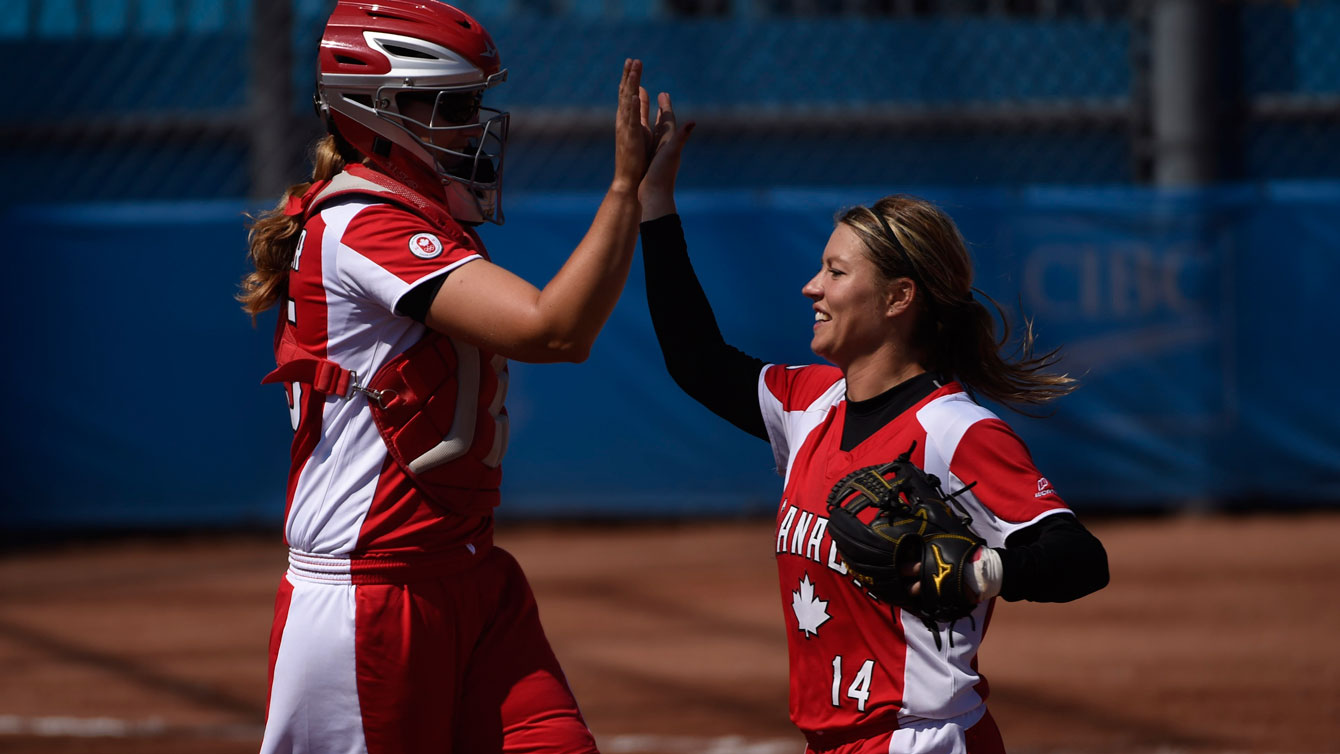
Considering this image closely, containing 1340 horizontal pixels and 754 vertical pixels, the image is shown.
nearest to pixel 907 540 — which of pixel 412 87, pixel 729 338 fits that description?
pixel 412 87

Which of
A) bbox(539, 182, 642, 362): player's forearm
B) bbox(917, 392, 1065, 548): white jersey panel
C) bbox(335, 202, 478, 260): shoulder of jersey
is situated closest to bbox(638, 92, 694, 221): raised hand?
bbox(539, 182, 642, 362): player's forearm

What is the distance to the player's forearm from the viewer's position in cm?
251

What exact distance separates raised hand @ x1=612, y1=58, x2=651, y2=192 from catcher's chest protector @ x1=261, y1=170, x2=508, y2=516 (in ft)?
1.29

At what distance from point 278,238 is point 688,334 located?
0.88 m

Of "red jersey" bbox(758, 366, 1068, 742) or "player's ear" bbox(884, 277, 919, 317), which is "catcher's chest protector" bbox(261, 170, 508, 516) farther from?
"player's ear" bbox(884, 277, 919, 317)

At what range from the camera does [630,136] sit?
2676mm

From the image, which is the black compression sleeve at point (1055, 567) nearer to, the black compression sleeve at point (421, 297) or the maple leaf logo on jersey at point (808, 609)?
the maple leaf logo on jersey at point (808, 609)

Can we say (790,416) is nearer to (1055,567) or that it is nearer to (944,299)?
(944,299)

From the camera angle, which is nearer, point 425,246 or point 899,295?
point 425,246

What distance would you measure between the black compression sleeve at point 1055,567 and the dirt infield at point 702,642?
3.00 m

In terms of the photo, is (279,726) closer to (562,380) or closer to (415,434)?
(415,434)

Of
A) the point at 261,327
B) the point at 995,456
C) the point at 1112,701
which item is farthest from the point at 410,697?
the point at 261,327

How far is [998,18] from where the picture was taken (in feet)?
37.5

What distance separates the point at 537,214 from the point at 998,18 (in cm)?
421
